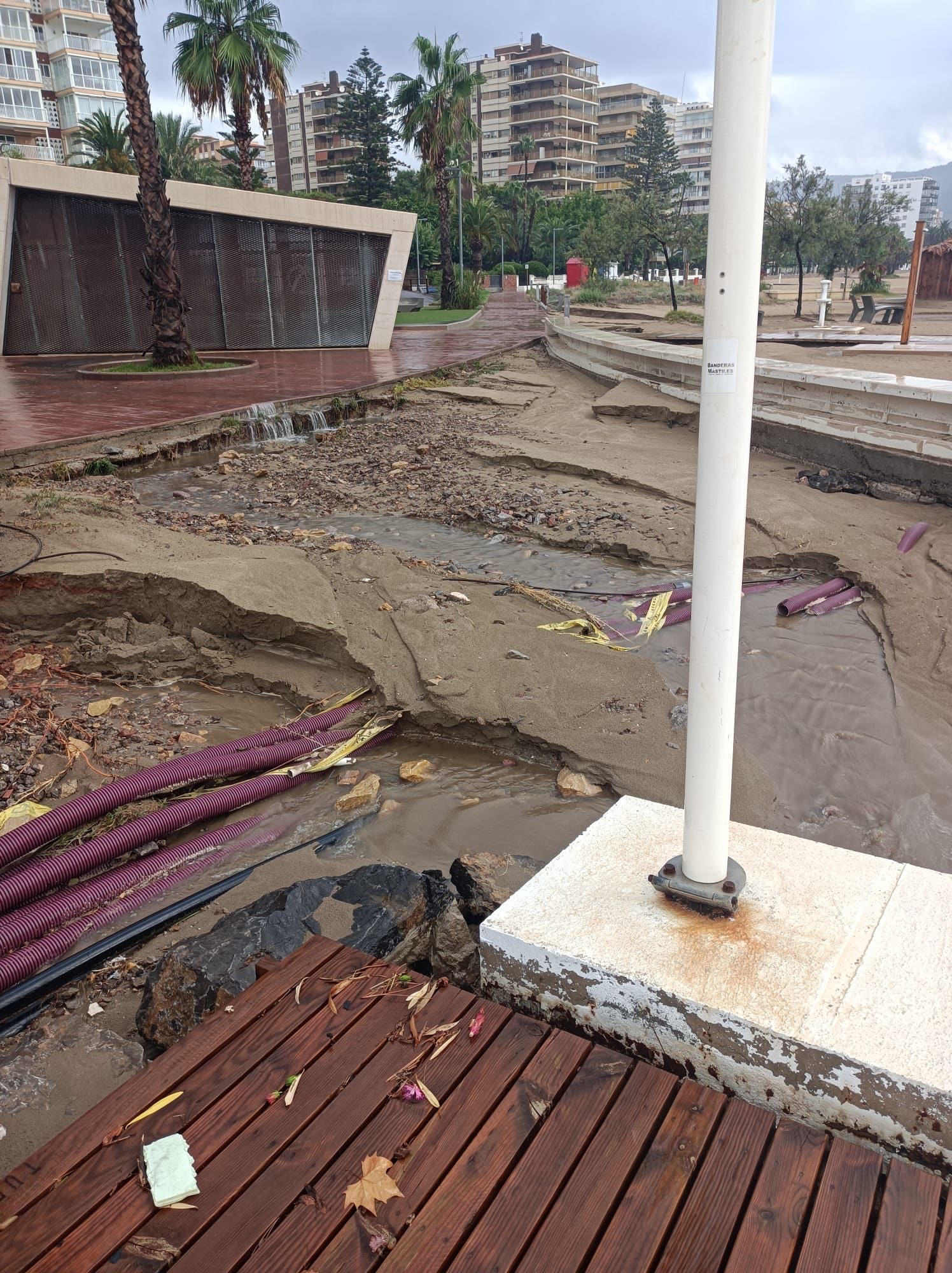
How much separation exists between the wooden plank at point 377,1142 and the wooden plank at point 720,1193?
18.3 inches

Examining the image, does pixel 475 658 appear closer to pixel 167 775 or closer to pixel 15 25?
pixel 167 775

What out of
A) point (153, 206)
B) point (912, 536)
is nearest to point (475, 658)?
point (912, 536)

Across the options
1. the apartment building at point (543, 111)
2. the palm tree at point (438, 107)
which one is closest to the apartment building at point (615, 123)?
the apartment building at point (543, 111)

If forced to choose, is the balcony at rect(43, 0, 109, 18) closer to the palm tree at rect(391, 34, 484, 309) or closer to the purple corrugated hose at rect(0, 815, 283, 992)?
the palm tree at rect(391, 34, 484, 309)

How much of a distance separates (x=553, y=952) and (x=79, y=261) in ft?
64.3

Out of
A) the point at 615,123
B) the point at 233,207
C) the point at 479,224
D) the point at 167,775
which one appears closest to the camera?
the point at 167,775

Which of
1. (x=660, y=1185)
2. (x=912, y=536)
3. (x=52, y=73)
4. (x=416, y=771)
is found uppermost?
(x=52, y=73)

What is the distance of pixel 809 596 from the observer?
6.70 m

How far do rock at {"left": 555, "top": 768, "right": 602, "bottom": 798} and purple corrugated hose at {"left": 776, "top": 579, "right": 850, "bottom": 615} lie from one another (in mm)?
2930

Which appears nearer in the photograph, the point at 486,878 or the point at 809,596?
the point at 486,878

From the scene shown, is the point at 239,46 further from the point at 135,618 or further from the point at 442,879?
the point at 442,879

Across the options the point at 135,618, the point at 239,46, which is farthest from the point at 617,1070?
the point at 239,46

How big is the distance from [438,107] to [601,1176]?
37467 millimetres

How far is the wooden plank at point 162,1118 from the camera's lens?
169 centimetres
